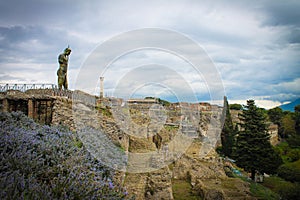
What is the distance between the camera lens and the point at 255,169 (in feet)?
74.2

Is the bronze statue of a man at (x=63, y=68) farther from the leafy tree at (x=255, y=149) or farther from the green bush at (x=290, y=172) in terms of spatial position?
the green bush at (x=290, y=172)

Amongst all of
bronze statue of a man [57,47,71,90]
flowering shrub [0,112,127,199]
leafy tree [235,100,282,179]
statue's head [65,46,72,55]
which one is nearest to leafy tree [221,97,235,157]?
leafy tree [235,100,282,179]

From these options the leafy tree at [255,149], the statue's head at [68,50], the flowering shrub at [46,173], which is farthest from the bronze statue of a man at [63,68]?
the leafy tree at [255,149]

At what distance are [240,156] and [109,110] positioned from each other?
17260 mm

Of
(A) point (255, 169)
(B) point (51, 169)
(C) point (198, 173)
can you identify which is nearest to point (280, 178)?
(A) point (255, 169)

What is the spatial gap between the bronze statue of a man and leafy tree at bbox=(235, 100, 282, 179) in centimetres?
1886

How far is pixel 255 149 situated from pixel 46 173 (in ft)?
76.2

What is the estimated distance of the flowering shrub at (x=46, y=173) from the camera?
2248 millimetres

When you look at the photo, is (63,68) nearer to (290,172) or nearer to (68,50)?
(68,50)

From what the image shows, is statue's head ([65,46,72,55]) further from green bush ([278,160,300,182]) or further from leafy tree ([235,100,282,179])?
green bush ([278,160,300,182])

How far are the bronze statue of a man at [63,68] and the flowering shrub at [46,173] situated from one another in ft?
20.3

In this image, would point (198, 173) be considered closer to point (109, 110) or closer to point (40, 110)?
point (109, 110)

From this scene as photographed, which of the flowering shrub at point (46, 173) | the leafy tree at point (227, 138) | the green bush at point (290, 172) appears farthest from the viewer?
the leafy tree at point (227, 138)

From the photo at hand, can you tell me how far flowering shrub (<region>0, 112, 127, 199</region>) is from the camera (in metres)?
2.25
